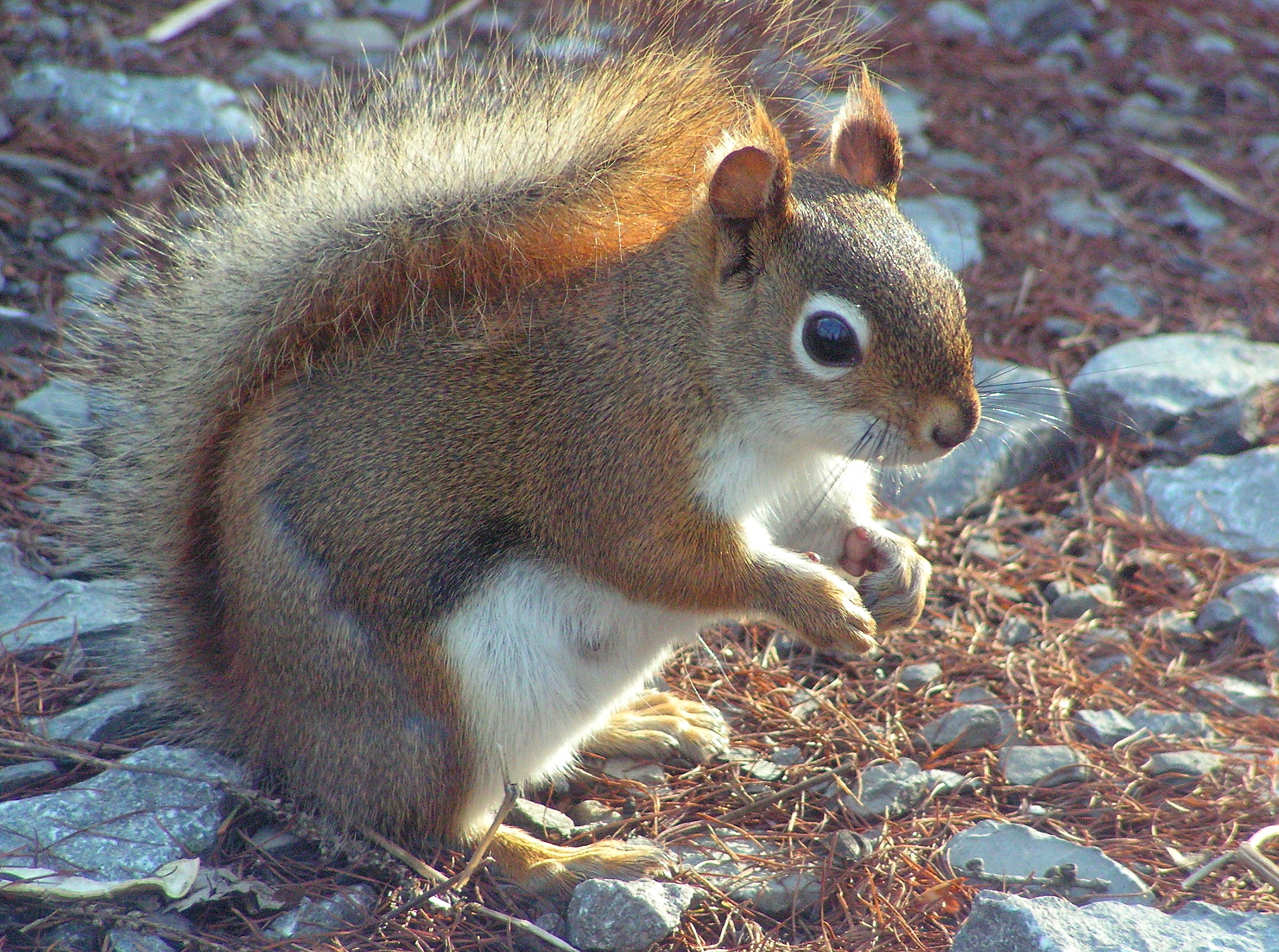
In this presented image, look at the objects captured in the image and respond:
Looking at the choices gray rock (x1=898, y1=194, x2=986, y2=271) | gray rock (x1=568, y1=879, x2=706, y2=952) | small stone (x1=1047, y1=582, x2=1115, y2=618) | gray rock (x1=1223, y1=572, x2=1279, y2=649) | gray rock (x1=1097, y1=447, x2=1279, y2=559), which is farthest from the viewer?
gray rock (x1=898, y1=194, x2=986, y2=271)

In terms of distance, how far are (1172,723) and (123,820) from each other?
1.99 m

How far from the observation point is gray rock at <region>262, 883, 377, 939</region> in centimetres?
204

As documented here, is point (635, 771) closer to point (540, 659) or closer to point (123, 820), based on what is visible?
point (540, 659)

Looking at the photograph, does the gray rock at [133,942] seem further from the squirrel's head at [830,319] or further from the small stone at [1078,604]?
the small stone at [1078,604]

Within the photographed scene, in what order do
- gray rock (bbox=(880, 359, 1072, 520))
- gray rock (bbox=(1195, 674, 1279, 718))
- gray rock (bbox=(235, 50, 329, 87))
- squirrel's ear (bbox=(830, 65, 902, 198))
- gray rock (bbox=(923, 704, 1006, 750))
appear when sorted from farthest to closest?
gray rock (bbox=(235, 50, 329, 87)) < gray rock (bbox=(880, 359, 1072, 520)) < gray rock (bbox=(1195, 674, 1279, 718)) < gray rock (bbox=(923, 704, 1006, 750)) < squirrel's ear (bbox=(830, 65, 902, 198))

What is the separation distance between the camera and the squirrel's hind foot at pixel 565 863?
87.0 inches

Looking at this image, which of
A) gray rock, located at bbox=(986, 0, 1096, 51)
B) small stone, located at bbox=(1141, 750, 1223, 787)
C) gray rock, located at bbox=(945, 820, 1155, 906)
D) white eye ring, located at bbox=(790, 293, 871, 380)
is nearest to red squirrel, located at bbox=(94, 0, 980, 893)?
white eye ring, located at bbox=(790, 293, 871, 380)

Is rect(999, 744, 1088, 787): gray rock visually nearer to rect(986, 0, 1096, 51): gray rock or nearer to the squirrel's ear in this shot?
the squirrel's ear

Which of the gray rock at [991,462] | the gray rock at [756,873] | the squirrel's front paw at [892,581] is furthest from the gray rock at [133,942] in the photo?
the gray rock at [991,462]

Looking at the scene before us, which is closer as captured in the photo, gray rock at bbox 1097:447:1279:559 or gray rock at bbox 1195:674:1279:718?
gray rock at bbox 1195:674:1279:718

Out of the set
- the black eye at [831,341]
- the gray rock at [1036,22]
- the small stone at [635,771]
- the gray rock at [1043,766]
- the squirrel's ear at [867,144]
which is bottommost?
the gray rock at [1043,766]

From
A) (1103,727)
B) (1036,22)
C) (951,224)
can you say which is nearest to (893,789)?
(1103,727)

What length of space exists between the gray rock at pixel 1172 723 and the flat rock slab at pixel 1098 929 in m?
0.69

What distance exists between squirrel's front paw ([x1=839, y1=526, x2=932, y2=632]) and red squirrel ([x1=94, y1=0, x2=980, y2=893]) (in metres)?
0.10
